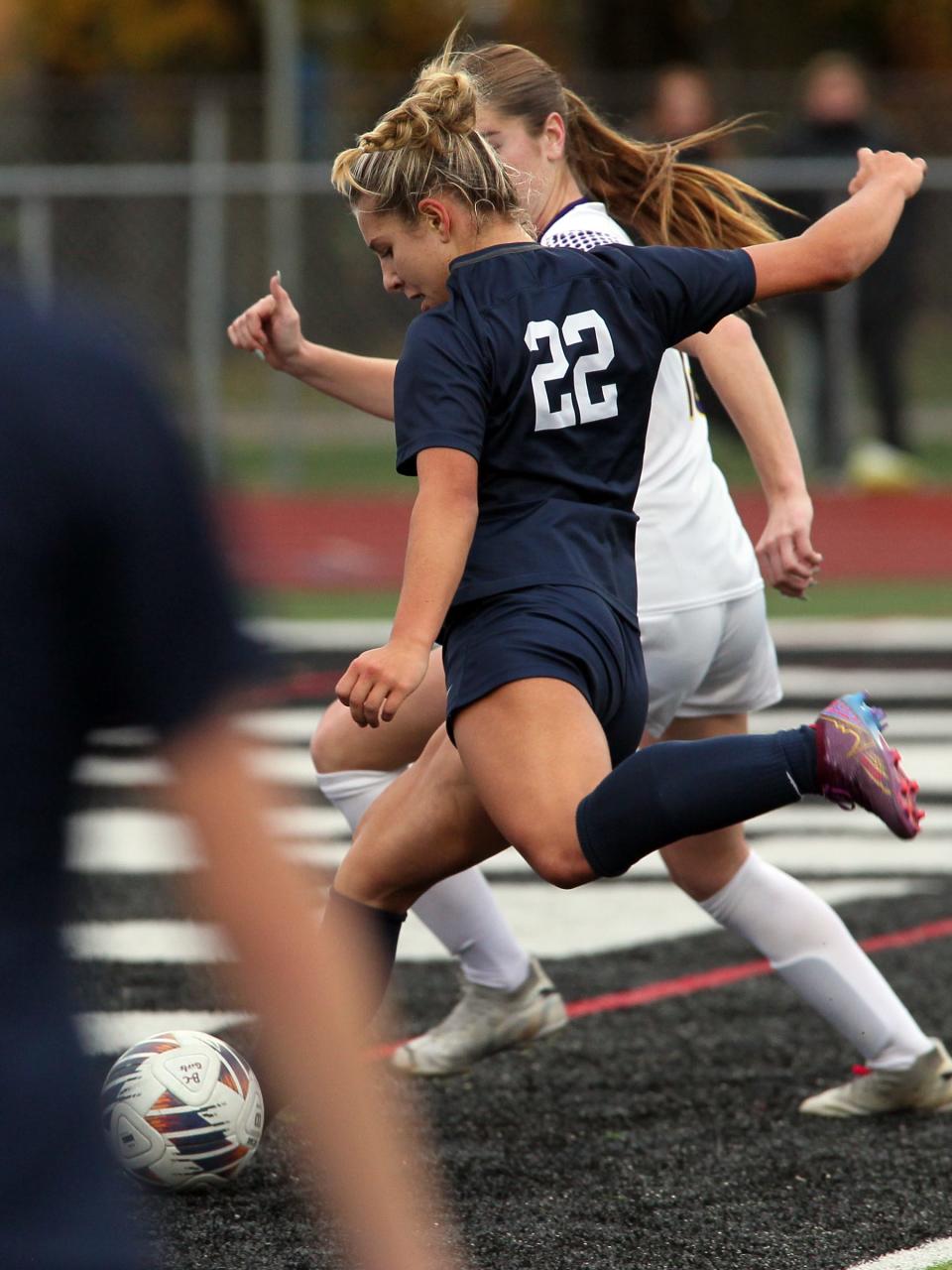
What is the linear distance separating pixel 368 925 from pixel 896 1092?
1.10m

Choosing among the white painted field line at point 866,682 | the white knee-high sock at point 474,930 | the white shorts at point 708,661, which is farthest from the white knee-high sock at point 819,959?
the white painted field line at point 866,682

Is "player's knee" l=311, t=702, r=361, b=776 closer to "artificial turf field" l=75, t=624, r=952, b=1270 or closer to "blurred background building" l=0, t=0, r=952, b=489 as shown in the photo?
"artificial turf field" l=75, t=624, r=952, b=1270

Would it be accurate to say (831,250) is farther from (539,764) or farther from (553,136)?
(539,764)

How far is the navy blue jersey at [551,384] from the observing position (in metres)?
3.41

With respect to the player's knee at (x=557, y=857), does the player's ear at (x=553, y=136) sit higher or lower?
higher

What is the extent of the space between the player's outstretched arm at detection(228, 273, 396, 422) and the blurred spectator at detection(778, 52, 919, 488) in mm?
10765

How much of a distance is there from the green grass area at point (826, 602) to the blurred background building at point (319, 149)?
141 cm

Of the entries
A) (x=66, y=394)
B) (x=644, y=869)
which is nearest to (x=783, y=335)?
(x=644, y=869)

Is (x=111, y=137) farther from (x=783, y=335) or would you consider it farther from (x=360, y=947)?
(x=360, y=947)

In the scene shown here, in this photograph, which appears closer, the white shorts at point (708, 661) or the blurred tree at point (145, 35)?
the white shorts at point (708, 661)

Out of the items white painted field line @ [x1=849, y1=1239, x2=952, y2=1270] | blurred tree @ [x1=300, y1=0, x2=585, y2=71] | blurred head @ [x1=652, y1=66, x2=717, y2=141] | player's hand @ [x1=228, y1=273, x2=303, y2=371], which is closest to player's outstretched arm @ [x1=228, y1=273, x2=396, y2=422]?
player's hand @ [x1=228, y1=273, x2=303, y2=371]

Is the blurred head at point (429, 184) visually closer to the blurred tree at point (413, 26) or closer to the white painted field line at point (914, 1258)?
the white painted field line at point (914, 1258)

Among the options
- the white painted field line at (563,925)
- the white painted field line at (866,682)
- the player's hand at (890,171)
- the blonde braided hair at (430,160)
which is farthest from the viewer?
the white painted field line at (866,682)

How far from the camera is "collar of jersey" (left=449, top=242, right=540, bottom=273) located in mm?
3504
